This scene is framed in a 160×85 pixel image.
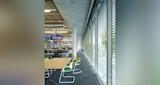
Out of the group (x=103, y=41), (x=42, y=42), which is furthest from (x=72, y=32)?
(x=42, y=42)

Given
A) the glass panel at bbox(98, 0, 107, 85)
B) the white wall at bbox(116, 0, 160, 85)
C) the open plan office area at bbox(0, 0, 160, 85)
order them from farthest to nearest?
the glass panel at bbox(98, 0, 107, 85) < the white wall at bbox(116, 0, 160, 85) < the open plan office area at bbox(0, 0, 160, 85)

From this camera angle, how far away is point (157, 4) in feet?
5.18

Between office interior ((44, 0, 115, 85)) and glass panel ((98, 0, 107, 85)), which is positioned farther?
office interior ((44, 0, 115, 85))

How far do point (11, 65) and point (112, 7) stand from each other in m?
2.74

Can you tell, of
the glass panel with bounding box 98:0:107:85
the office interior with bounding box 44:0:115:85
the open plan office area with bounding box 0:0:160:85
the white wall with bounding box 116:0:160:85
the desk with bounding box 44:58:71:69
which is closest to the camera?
the open plan office area with bounding box 0:0:160:85

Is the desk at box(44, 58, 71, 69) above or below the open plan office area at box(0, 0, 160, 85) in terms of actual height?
below

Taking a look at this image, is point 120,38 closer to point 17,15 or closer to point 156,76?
point 156,76

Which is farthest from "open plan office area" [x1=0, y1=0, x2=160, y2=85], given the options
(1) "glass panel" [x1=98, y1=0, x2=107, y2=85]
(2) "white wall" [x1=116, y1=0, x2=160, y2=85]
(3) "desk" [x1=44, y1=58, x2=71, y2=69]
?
(3) "desk" [x1=44, y1=58, x2=71, y2=69]

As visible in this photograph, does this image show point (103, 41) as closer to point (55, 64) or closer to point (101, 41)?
point (101, 41)

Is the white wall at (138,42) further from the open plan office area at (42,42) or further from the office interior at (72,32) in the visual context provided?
the office interior at (72,32)

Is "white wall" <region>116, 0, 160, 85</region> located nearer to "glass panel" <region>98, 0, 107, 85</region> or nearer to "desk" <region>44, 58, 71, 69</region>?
"glass panel" <region>98, 0, 107, 85</region>

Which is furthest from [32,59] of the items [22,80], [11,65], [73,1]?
[73,1]

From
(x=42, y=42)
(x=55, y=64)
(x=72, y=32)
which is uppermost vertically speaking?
(x=72, y=32)

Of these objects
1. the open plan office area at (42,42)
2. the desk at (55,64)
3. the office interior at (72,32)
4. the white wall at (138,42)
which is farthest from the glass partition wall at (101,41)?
the open plan office area at (42,42)
